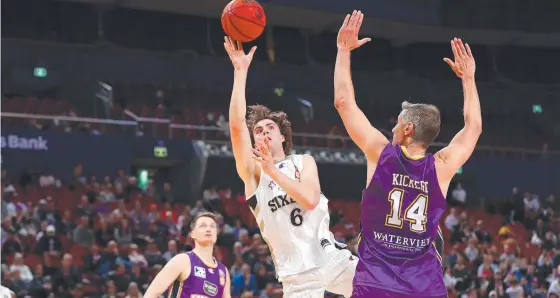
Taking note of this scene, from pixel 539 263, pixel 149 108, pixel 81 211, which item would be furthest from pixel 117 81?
pixel 539 263

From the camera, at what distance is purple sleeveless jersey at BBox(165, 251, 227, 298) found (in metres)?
7.93

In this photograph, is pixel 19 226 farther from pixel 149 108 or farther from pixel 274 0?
pixel 274 0

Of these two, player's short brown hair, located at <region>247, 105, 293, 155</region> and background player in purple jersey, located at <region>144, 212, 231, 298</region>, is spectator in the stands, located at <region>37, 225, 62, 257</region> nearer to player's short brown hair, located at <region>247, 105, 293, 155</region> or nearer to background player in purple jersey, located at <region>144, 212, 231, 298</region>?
background player in purple jersey, located at <region>144, 212, 231, 298</region>

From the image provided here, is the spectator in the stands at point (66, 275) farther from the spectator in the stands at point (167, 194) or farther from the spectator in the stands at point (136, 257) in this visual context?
the spectator in the stands at point (167, 194)

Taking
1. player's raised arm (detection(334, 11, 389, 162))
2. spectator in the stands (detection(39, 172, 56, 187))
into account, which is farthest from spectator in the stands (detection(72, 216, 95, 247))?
player's raised arm (detection(334, 11, 389, 162))

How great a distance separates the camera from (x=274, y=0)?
78.1 ft

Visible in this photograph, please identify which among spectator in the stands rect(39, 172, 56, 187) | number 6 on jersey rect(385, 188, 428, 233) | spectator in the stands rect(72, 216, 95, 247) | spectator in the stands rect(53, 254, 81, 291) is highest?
spectator in the stands rect(39, 172, 56, 187)

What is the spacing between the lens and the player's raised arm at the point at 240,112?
571 centimetres

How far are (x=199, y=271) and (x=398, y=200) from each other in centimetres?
360

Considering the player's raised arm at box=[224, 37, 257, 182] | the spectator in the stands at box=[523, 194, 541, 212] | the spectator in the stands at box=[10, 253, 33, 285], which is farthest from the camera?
the spectator in the stands at box=[523, 194, 541, 212]

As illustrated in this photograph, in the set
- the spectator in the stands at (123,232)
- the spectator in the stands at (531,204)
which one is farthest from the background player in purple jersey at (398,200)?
the spectator in the stands at (531,204)

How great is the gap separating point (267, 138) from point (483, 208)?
765 inches

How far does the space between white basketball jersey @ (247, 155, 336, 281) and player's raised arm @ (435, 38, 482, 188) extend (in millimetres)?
1139

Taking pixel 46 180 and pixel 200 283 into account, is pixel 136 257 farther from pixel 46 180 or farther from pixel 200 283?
pixel 200 283
